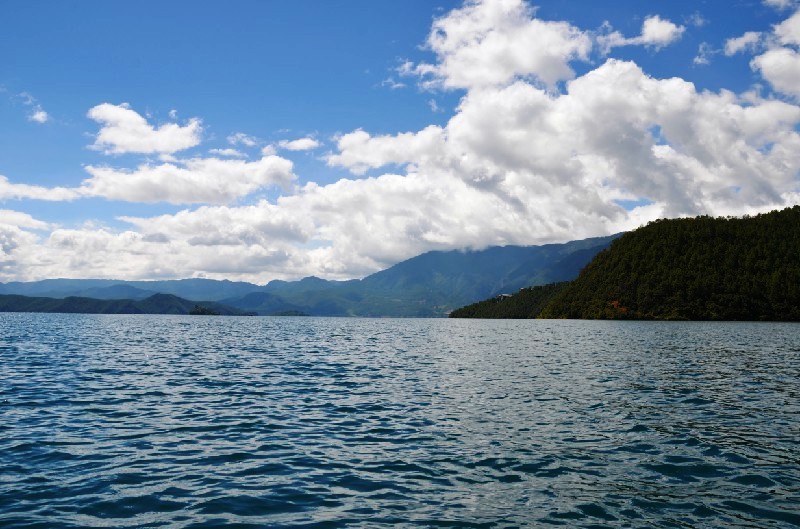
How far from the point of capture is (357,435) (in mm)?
29156

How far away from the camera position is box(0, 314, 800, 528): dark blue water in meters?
18.1

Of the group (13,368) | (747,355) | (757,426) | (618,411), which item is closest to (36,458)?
(618,411)

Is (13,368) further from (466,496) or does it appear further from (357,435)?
(466,496)

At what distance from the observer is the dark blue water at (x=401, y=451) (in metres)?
18.1

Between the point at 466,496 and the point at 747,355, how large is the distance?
72063mm

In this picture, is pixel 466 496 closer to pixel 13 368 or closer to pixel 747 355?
pixel 13 368

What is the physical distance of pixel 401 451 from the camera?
2578cm

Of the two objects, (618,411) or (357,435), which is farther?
(618,411)

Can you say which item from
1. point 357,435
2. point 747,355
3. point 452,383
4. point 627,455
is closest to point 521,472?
point 627,455

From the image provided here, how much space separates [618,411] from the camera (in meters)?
35.3

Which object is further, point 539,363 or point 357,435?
point 539,363

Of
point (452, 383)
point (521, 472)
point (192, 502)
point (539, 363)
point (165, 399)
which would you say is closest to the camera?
point (192, 502)

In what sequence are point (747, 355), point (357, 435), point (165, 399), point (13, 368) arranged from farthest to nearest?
point (747, 355)
point (13, 368)
point (165, 399)
point (357, 435)

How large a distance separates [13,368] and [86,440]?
40670 millimetres
